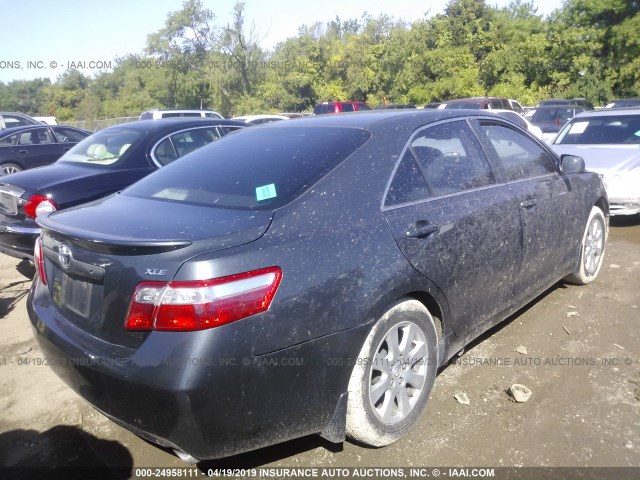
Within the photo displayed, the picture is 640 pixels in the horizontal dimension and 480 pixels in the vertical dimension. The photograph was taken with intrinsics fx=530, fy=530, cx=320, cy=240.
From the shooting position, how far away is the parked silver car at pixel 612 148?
6.65 meters

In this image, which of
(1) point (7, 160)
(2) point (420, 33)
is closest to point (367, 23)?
(2) point (420, 33)

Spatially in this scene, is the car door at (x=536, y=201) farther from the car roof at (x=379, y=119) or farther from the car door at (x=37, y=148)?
the car door at (x=37, y=148)

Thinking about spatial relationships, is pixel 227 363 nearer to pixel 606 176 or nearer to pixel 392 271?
pixel 392 271

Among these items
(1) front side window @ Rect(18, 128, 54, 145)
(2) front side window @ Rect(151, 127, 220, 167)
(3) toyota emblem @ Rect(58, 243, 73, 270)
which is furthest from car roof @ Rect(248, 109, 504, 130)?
(1) front side window @ Rect(18, 128, 54, 145)

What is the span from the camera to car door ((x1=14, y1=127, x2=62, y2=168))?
446 inches

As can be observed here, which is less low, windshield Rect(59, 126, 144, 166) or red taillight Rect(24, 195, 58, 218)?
windshield Rect(59, 126, 144, 166)

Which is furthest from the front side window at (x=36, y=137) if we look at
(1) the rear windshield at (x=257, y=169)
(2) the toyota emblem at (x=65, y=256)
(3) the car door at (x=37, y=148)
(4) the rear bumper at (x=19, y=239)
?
(2) the toyota emblem at (x=65, y=256)

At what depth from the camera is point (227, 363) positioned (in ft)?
6.72

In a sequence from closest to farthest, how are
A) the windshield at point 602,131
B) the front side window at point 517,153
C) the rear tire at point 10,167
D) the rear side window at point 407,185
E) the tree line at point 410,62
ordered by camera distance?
the rear side window at point 407,185 → the front side window at point 517,153 → the windshield at point 602,131 → the rear tire at point 10,167 → the tree line at point 410,62

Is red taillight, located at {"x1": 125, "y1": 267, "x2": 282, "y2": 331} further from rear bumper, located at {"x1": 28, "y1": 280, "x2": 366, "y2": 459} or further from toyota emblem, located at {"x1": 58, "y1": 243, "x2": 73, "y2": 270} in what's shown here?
toyota emblem, located at {"x1": 58, "y1": 243, "x2": 73, "y2": 270}

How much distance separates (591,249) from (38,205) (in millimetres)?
5109

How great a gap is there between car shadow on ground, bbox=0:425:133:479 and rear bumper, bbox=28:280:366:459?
21.4 inches

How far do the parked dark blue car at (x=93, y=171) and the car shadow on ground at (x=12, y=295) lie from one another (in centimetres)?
42

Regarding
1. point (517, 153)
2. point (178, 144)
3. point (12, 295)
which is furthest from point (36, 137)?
point (517, 153)
